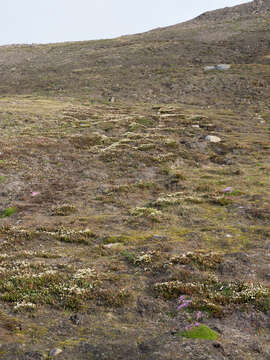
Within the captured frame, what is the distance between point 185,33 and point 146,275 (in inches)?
4126

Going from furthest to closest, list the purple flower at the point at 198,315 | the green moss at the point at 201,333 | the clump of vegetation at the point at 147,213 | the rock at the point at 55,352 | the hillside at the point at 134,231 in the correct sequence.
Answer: the clump of vegetation at the point at 147,213, the purple flower at the point at 198,315, the hillside at the point at 134,231, the green moss at the point at 201,333, the rock at the point at 55,352

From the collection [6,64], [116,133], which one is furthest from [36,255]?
[6,64]

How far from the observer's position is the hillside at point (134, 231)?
9.40 m

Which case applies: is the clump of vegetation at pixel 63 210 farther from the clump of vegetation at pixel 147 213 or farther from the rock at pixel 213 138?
the rock at pixel 213 138

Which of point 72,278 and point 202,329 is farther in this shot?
point 72,278

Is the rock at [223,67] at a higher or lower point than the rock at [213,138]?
higher

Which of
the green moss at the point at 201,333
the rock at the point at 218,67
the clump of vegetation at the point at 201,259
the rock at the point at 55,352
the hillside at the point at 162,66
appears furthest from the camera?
the rock at the point at 218,67

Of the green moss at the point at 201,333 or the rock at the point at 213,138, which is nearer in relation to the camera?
the green moss at the point at 201,333

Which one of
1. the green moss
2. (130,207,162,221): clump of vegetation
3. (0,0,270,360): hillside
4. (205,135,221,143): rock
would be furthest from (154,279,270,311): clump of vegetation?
(205,135,221,143): rock

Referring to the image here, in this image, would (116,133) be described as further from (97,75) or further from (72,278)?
(97,75)

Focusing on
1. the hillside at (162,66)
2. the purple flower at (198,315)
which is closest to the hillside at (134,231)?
the purple flower at (198,315)

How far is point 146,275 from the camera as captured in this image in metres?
13.0

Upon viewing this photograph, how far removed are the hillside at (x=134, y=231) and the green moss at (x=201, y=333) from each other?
41mm

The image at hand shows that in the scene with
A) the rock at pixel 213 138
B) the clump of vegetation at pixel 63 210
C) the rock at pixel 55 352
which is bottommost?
the rock at pixel 55 352
